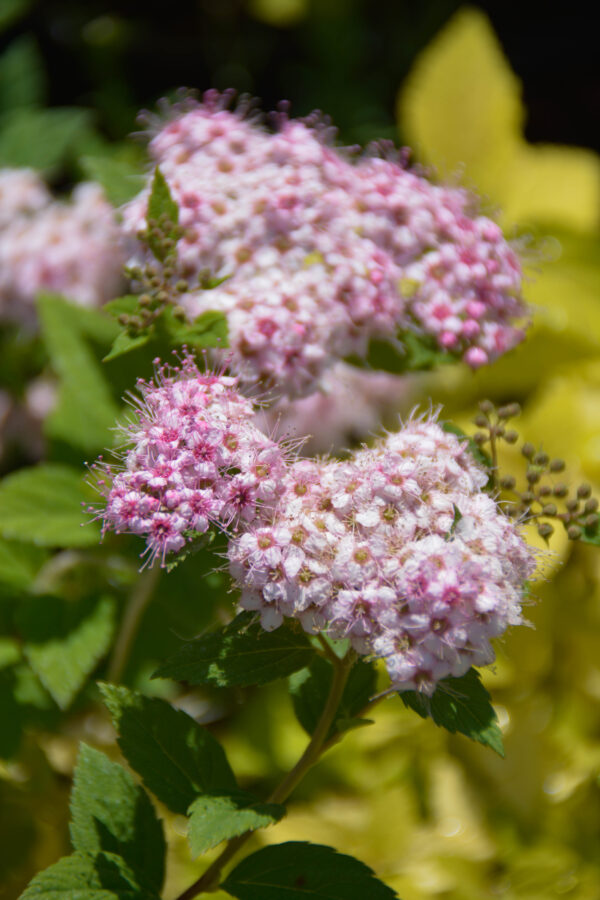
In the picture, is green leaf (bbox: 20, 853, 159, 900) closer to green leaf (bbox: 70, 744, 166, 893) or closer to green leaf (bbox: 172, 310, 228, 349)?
green leaf (bbox: 70, 744, 166, 893)

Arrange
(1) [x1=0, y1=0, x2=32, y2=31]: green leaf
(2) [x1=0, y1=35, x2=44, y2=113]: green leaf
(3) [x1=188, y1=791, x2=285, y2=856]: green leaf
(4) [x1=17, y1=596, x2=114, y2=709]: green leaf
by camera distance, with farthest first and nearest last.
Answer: (2) [x1=0, y1=35, x2=44, y2=113]: green leaf < (1) [x1=0, y1=0, x2=32, y2=31]: green leaf < (4) [x1=17, y1=596, x2=114, y2=709]: green leaf < (3) [x1=188, y1=791, x2=285, y2=856]: green leaf

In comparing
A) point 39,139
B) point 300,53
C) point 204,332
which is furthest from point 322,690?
point 300,53

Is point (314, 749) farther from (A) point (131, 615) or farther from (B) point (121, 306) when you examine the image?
(B) point (121, 306)

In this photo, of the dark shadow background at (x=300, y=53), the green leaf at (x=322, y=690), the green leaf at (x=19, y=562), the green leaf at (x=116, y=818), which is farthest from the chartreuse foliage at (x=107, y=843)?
the dark shadow background at (x=300, y=53)

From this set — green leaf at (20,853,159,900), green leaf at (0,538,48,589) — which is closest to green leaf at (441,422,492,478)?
green leaf at (20,853,159,900)

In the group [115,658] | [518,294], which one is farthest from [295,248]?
[115,658]

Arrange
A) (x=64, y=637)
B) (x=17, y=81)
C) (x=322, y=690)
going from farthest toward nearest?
(x=17, y=81), (x=64, y=637), (x=322, y=690)
